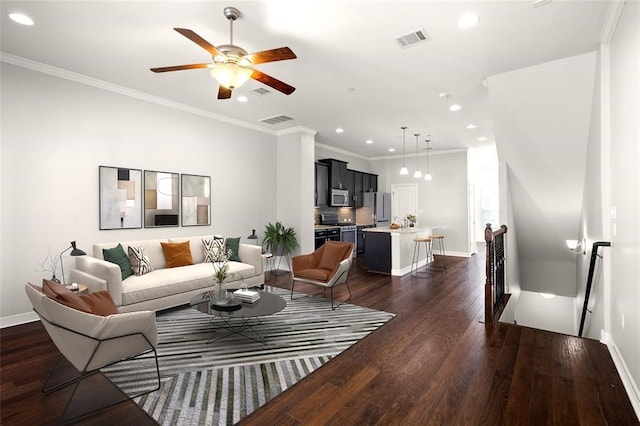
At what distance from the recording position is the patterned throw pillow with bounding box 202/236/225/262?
189 inches

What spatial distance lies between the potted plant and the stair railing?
12.2 ft

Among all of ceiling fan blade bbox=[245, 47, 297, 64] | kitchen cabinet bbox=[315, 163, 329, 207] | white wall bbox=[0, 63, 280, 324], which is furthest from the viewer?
kitchen cabinet bbox=[315, 163, 329, 207]

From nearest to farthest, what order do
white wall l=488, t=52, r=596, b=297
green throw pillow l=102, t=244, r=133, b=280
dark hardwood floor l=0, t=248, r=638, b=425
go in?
dark hardwood floor l=0, t=248, r=638, b=425
white wall l=488, t=52, r=596, b=297
green throw pillow l=102, t=244, r=133, b=280

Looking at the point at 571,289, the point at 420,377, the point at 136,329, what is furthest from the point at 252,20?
the point at 571,289

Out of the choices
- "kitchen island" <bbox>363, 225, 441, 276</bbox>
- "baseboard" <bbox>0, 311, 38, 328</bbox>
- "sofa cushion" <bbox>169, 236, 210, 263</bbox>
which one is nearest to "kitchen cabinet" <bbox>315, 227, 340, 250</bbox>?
"kitchen island" <bbox>363, 225, 441, 276</bbox>

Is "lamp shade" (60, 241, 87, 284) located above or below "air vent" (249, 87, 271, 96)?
below

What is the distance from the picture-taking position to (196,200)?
5.34m

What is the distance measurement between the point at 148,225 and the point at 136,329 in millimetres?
2960

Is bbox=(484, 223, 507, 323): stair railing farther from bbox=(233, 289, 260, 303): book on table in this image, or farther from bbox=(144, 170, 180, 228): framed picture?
bbox=(144, 170, 180, 228): framed picture

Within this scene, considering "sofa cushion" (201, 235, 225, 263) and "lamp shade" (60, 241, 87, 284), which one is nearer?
"lamp shade" (60, 241, 87, 284)

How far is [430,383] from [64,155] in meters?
4.91

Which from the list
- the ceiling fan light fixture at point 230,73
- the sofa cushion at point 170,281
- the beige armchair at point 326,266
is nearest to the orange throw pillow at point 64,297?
the sofa cushion at point 170,281

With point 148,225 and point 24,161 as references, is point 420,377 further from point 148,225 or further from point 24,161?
point 24,161

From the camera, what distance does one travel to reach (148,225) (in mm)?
4730
